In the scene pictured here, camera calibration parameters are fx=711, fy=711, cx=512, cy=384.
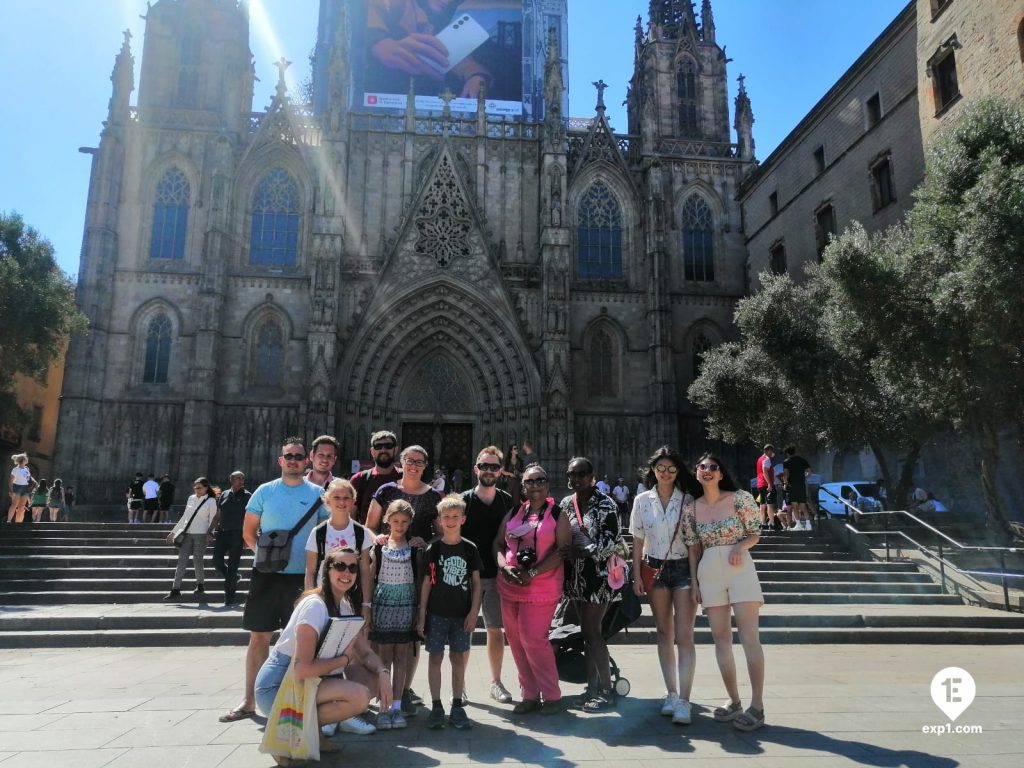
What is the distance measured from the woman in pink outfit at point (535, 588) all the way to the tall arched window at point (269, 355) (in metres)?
24.0

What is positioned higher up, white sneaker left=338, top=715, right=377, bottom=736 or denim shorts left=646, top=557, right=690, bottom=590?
denim shorts left=646, top=557, right=690, bottom=590

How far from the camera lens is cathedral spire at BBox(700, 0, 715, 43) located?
114 feet

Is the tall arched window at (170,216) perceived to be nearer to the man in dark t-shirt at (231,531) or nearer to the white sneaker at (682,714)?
the man in dark t-shirt at (231,531)

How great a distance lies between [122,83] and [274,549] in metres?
30.9

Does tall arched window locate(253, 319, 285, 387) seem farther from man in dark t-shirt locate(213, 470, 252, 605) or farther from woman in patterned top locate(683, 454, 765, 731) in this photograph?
woman in patterned top locate(683, 454, 765, 731)

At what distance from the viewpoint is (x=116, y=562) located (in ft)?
44.4

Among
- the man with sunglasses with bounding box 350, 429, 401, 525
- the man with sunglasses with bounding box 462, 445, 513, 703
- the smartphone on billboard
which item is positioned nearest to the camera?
the man with sunglasses with bounding box 462, 445, 513, 703

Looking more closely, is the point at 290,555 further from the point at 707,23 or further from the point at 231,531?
the point at 707,23

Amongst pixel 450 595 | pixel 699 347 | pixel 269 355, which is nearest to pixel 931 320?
pixel 450 595

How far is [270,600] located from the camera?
5.64 metres

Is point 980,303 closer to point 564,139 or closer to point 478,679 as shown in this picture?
point 478,679

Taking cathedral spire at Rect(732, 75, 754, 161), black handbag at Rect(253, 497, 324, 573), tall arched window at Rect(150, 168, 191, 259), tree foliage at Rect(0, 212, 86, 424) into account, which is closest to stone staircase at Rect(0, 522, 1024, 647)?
black handbag at Rect(253, 497, 324, 573)

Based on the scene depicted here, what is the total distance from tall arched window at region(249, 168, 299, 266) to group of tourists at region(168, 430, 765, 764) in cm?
2536

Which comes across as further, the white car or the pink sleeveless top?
the white car
